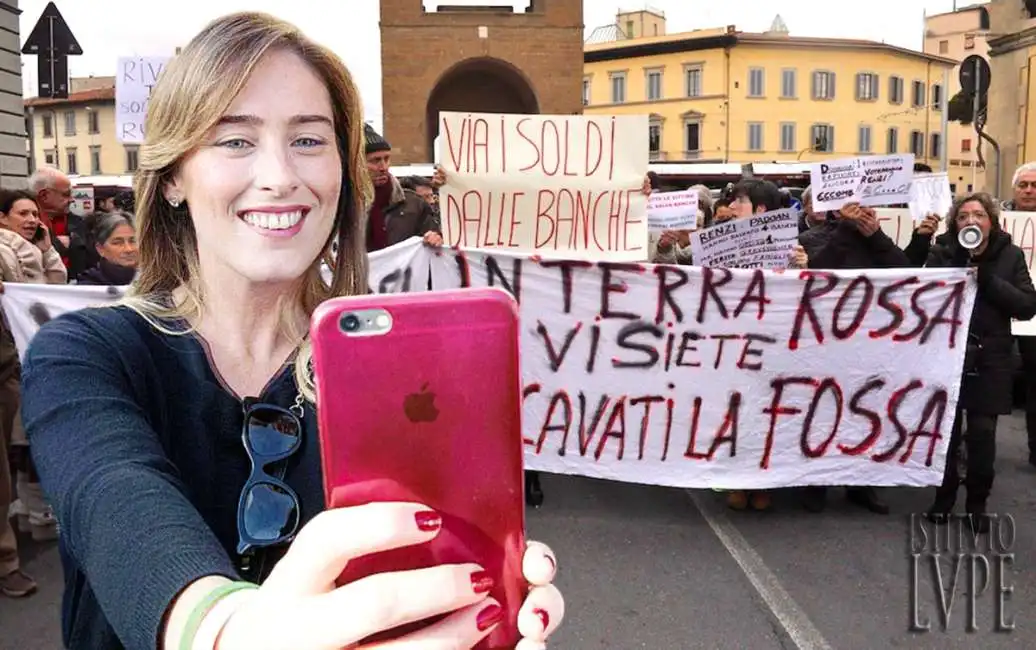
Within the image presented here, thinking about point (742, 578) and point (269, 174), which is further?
point (742, 578)

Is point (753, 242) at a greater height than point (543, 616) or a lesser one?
greater

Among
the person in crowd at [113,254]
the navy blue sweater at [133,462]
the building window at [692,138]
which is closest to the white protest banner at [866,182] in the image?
the person in crowd at [113,254]

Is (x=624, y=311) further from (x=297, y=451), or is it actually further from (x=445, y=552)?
(x=445, y=552)

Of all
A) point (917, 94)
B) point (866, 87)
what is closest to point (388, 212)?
point (866, 87)

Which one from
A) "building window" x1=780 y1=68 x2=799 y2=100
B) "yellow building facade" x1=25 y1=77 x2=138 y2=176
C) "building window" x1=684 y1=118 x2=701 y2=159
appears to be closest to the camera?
"building window" x1=780 y1=68 x2=799 y2=100

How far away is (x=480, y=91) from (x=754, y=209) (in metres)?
28.8

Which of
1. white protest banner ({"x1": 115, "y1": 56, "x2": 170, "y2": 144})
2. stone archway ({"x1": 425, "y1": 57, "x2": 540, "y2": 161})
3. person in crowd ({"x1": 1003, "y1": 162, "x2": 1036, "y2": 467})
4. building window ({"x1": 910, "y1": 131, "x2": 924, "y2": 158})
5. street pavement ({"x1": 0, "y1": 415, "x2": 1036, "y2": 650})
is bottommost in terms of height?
street pavement ({"x1": 0, "y1": 415, "x2": 1036, "y2": 650})

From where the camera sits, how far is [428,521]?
719 mm

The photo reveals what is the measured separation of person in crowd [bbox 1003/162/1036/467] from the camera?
6.38 meters

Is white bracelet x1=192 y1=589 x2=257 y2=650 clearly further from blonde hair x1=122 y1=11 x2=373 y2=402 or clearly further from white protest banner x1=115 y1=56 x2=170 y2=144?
white protest banner x1=115 y1=56 x2=170 y2=144

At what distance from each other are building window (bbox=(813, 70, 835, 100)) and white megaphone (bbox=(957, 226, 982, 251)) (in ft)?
197

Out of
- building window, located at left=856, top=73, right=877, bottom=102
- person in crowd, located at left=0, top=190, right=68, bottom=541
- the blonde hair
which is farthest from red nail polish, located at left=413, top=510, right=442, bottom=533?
building window, located at left=856, top=73, right=877, bottom=102

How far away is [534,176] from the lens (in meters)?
5.85

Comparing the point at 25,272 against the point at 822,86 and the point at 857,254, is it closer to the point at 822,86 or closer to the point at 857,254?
the point at 857,254
